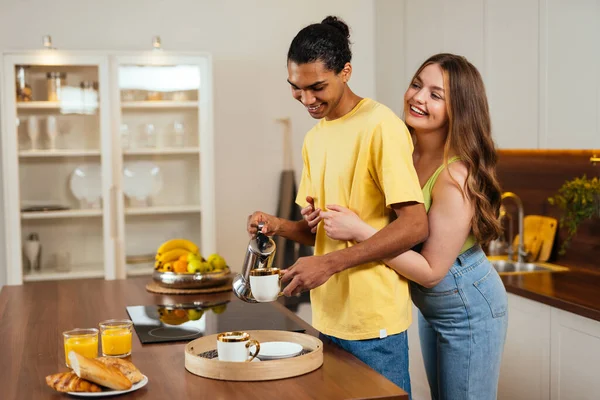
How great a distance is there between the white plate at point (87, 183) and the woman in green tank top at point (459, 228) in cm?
273

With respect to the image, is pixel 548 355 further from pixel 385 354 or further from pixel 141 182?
pixel 141 182

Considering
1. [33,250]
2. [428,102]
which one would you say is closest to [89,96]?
[33,250]

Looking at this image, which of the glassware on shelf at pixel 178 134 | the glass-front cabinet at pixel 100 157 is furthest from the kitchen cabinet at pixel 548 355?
the glassware on shelf at pixel 178 134

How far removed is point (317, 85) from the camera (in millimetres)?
1899

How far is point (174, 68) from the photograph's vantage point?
14.8 ft

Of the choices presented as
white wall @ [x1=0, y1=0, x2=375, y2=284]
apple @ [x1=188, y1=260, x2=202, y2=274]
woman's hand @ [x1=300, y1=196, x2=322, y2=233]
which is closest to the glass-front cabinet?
white wall @ [x1=0, y1=0, x2=375, y2=284]

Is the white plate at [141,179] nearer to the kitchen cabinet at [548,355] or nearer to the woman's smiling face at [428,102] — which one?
the kitchen cabinet at [548,355]

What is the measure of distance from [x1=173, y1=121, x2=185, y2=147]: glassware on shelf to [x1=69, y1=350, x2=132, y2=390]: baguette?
10.2 ft

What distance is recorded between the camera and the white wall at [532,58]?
3.05 m

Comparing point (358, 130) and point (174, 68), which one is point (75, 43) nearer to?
point (174, 68)

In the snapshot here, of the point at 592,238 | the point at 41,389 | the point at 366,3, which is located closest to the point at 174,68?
the point at 366,3

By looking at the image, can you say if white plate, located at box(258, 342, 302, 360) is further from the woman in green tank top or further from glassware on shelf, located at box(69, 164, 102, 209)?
glassware on shelf, located at box(69, 164, 102, 209)

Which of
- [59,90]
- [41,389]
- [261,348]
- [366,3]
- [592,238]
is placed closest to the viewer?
[41,389]

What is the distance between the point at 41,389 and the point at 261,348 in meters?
0.52
